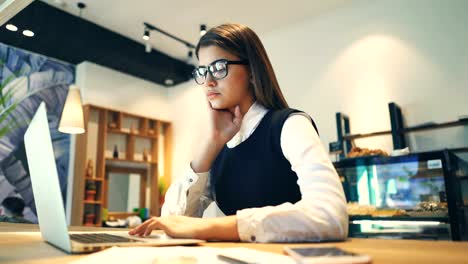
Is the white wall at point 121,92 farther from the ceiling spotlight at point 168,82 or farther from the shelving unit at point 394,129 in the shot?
the shelving unit at point 394,129

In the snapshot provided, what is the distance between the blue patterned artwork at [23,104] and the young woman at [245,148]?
3.58 metres

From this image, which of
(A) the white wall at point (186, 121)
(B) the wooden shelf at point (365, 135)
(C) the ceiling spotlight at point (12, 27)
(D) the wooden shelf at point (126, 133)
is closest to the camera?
(B) the wooden shelf at point (365, 135)

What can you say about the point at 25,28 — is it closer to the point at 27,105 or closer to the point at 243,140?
the point at 27,105

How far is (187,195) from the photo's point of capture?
1434mm

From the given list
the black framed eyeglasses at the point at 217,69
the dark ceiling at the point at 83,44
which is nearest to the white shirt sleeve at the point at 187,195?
the black framed eyeglasses at the point at 217,69

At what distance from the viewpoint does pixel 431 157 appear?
2787 mm

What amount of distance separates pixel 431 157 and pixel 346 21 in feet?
6.53

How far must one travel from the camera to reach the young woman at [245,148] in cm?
95

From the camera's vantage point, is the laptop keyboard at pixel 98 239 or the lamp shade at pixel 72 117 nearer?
the laptop keyboard at pixel 98 239

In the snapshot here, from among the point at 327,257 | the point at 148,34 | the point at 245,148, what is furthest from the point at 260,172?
the point at 148,34

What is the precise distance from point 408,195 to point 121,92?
4.18 meters

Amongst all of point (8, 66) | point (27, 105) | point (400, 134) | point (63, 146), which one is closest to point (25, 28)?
point (8, 66)

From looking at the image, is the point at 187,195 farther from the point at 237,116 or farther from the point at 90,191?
the point at 90,191

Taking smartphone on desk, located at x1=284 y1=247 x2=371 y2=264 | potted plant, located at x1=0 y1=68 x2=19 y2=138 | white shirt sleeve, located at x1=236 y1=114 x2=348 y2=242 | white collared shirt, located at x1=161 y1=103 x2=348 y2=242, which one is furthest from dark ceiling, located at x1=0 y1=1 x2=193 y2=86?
smartphone on desk, located at x1=284 y1=247 x2=371 y2=264
